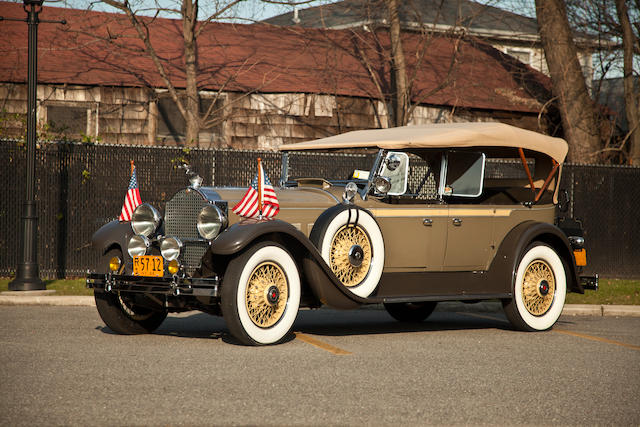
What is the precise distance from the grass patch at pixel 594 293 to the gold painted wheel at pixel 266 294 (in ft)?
15.8

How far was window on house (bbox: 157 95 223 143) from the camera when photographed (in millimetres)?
20734

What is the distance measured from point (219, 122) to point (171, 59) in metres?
2.71

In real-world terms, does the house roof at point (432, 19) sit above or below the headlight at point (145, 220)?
above

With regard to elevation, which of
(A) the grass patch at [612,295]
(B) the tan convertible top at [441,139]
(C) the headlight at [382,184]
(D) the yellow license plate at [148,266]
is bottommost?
(A) the grass patch at [612,295]

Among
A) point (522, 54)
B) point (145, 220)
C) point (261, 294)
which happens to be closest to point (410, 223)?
point (261, 294)

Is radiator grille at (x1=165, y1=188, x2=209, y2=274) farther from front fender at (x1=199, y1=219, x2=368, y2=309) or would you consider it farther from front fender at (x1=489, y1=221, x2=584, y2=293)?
front fender at (x1=489, y1=221, x2=584, y2=293)

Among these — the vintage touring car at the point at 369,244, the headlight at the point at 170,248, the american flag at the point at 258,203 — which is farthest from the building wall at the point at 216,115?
the american flag at the point at 258,203

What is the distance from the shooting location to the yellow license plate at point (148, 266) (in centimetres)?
739

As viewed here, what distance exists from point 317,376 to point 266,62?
1652 centimetres

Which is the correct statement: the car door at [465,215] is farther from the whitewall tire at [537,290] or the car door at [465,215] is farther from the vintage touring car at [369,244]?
the whitewall tire at [537,290]

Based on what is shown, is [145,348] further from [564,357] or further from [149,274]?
[564,357]

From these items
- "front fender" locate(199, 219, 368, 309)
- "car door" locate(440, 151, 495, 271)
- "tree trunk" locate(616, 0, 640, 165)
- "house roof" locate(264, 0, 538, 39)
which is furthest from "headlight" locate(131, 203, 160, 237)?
"house roof" locate(264, 0, 538, 39)

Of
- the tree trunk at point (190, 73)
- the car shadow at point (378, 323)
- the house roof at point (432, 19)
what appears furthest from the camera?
the house roof at point (432, 19)

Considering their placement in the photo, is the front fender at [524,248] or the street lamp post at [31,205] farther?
the street lamp post at [31,205]
